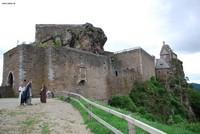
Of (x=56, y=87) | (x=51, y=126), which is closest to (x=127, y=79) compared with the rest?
(x=56, y=87)

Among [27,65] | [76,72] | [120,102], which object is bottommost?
[120,102]

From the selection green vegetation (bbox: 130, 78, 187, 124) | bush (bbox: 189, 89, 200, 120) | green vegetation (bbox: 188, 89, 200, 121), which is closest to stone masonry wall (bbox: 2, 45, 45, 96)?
green vegetation (bbox: 130, 78, 187, 124)

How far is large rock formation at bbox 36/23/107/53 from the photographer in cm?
3875

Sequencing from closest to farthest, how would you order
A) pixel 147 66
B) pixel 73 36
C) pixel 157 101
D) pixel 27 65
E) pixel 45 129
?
pixel 45 129 → pixel 27 65 → pixel 73 36 → pixel 157 101 → pixel 147 66

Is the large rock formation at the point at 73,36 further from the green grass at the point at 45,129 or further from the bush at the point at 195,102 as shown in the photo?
the green grass at the point at 45,129

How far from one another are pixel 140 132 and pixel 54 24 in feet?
115

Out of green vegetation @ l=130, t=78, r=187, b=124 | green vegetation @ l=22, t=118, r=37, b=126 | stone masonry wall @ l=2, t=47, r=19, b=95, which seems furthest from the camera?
green vegetation @ l=130, t=78, r=187, b=124

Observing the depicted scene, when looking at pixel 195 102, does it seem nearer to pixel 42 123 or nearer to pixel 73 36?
pixel 73 36

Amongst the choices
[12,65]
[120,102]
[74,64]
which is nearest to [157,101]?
[120,102]

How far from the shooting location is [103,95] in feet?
121

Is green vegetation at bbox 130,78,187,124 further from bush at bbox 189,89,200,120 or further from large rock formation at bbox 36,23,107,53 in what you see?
bush at bbox 189,89,200,120

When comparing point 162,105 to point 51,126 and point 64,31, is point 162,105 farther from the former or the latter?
point 51,126

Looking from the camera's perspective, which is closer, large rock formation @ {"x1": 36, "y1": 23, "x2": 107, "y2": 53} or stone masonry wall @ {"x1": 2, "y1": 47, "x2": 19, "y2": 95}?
stone masonry wall @ {"x1": 2, "y1": 47, "x2": 19, "y2": 95}

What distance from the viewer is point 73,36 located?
39312 mm
